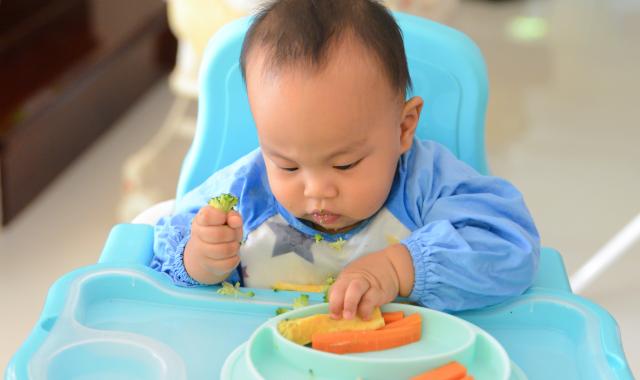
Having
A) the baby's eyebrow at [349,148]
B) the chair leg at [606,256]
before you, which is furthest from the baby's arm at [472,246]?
the chair leg at [606,256]

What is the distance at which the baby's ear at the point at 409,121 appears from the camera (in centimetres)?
95

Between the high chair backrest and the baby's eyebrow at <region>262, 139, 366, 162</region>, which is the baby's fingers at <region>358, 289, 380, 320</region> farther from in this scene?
the high chair backrest

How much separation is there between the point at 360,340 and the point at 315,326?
0.14 ft

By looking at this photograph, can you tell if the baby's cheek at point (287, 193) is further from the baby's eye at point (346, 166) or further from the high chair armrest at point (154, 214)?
the high chair armrest at point (154, 214)

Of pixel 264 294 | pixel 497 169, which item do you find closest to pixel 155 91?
pixel 497 169

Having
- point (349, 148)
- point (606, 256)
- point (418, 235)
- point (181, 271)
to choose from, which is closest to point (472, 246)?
point (418, 235)

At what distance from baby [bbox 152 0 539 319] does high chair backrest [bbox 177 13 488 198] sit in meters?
0.09

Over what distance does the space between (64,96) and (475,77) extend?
1.17m

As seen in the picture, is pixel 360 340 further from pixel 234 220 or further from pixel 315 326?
pixel 234 220

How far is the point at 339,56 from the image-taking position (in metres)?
0.85

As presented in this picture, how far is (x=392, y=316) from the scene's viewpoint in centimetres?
84

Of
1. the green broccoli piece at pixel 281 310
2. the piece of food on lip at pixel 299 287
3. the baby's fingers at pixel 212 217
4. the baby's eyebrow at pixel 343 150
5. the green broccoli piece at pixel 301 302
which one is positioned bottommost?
the piece of food on lip at pixel 299 287

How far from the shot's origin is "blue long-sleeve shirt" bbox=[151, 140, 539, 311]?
2.93 feet

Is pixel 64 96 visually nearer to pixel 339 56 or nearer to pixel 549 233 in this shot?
pixel 549 233
